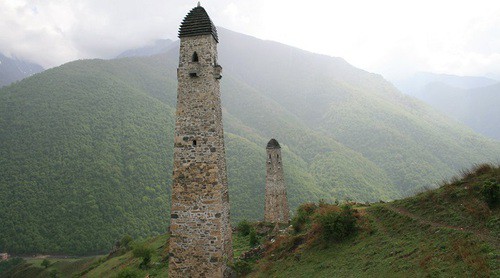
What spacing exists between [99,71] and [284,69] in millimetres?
100195

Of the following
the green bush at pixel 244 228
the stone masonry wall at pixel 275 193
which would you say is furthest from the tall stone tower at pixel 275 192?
the green bush at pixel 244 228

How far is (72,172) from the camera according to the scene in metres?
52.2

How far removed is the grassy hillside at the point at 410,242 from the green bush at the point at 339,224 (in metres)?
0.04

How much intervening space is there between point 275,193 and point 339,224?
39.9 ft

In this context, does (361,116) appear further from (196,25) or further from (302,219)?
(196,25)

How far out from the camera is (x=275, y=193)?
23.9m

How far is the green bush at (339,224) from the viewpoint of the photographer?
11.8m

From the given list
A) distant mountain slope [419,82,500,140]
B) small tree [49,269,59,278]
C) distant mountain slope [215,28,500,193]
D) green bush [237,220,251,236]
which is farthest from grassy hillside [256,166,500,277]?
distant mountain slope [419,82,500,140]

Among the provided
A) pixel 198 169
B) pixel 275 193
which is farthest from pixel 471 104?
pixel 198 169

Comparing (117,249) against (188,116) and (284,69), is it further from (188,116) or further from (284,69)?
(284,69)

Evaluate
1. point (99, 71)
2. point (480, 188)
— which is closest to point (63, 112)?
point (99, 71)

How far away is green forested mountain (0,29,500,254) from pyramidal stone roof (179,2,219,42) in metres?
18.6

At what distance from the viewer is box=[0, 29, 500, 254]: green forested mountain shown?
4566cm

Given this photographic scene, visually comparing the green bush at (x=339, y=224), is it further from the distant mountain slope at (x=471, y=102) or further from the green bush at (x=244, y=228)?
the distant mountain slope at (x=471, y=102)
